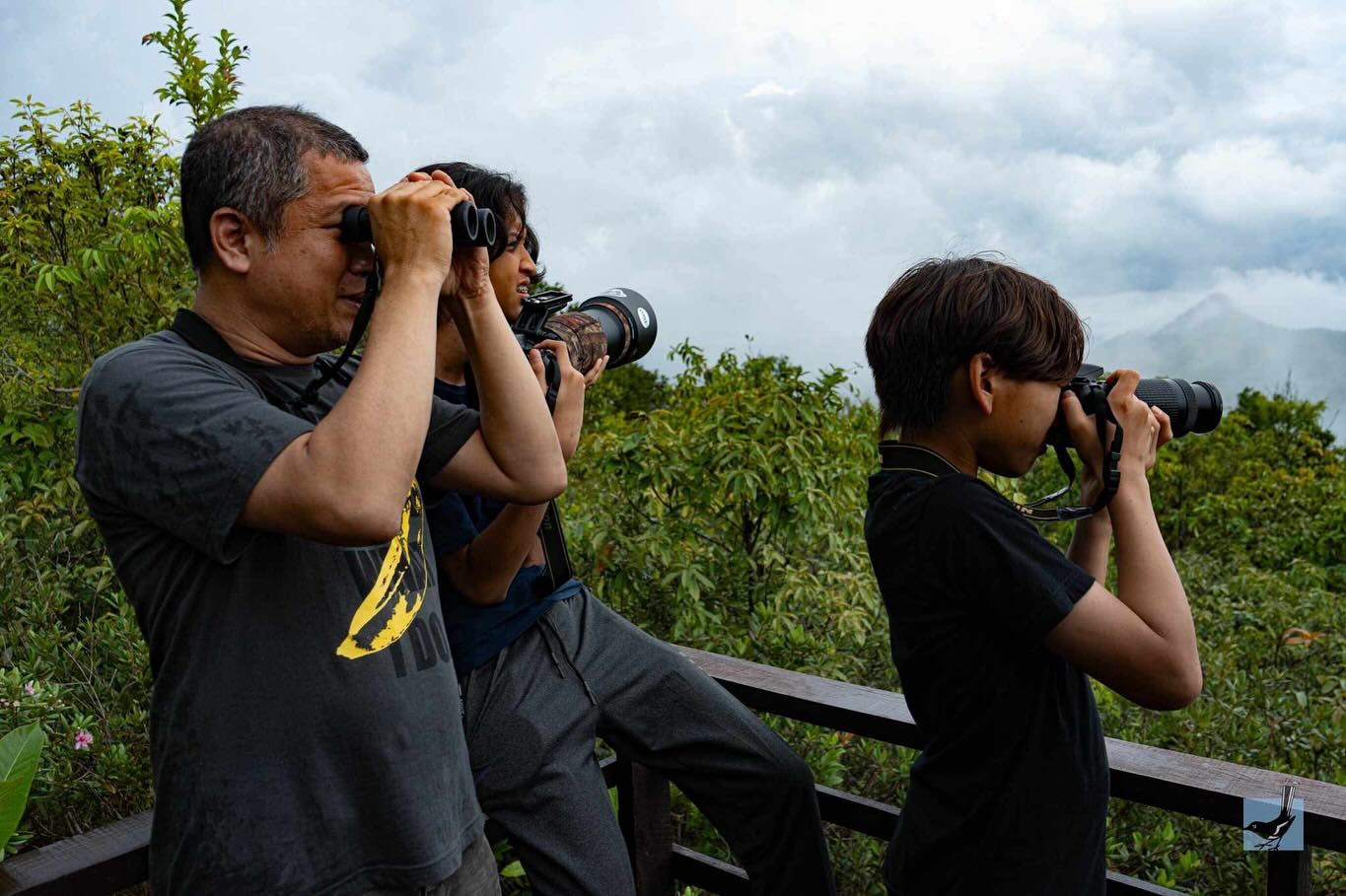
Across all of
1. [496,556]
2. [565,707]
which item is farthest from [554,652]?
[496,556]

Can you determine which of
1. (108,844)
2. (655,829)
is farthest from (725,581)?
(108,844)

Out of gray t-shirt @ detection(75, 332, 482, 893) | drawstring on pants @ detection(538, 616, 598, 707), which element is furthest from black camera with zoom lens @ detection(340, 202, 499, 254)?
drawstring on pants @ detection(538, 616, 598, 707)

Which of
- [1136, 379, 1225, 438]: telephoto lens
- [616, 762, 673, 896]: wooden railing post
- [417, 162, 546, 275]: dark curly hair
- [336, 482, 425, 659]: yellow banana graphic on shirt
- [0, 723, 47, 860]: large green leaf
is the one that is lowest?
[616, 762, 673, 896]: wooden railing post

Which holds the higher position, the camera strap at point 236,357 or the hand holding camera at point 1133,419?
the hand holding camera at point 1133,419

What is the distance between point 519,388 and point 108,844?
0.75 meters

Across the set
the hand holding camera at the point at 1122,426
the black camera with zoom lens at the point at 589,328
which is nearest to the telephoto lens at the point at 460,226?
the black camera with zoom lens at the point at 589,328

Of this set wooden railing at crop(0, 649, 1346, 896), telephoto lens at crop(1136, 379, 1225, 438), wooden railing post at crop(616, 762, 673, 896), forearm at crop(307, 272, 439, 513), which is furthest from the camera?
wooden railing post at crop(616, 762, 673, 896)

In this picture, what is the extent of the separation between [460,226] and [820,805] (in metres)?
1.22

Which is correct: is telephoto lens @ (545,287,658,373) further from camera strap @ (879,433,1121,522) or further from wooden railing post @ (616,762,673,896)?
wooden railing post @ (616,762,673,896)

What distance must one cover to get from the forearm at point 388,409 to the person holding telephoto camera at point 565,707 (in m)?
0.41

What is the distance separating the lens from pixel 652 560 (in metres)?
3.28

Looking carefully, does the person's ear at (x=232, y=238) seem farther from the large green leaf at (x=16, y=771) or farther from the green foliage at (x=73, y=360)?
the green foliage at (x=73, y=360)

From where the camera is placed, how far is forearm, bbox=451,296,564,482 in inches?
55.4

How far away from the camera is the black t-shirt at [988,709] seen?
4.50 feet
